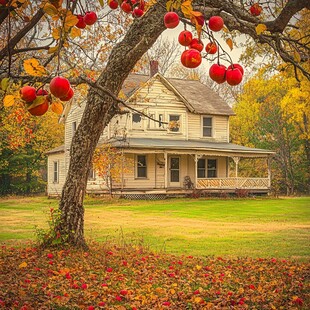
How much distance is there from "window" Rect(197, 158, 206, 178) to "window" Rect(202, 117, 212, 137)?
6.12ft

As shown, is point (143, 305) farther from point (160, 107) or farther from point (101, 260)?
point (160, 107)

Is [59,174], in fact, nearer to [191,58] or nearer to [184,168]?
[184,168]

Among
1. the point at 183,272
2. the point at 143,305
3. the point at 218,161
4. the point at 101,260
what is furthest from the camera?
the point at 218,161

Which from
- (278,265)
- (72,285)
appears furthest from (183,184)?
(72,285)

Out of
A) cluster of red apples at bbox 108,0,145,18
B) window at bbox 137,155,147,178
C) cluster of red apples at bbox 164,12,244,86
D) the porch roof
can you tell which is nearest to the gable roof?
the porch roof

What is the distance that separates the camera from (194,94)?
114 feet

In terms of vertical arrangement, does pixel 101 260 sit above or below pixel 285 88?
below

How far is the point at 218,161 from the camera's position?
110ft

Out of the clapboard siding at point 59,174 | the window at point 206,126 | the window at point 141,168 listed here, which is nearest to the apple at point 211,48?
the window at point 141,168

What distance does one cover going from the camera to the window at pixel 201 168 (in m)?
32.7

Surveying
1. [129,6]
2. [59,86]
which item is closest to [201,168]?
[129,6]

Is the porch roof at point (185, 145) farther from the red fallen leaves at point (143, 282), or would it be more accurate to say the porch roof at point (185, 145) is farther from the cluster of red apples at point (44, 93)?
the cluster of red apples at point (44, 93)

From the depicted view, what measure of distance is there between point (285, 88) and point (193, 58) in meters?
37.0

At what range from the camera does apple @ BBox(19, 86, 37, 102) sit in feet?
7.45
